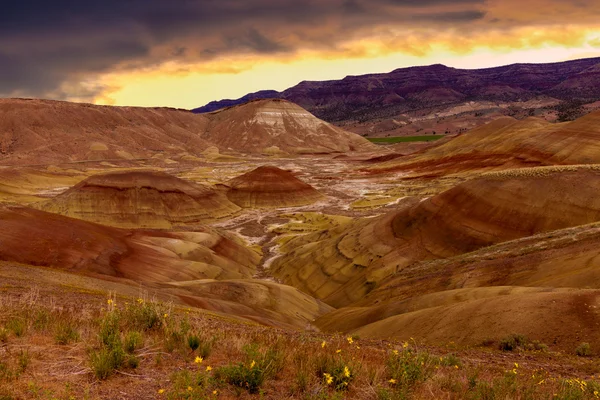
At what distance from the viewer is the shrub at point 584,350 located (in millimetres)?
11258

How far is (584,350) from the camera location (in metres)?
11.3

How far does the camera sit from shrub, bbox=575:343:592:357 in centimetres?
1126

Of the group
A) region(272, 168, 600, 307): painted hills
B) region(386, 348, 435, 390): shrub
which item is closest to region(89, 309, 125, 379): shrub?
region(386, 348, 435, 390): shrub

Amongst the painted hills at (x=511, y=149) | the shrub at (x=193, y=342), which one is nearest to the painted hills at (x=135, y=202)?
the painted hills at (x=511, y=149)

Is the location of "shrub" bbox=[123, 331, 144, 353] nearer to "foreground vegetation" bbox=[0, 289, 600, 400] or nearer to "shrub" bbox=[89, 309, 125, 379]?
"foreground vegetation" bbox=[0, 289, 600, 400]

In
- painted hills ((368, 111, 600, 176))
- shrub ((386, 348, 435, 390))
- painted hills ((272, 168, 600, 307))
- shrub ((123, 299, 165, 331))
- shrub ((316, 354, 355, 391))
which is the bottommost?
painted hills ((272, 168, 600, 307))

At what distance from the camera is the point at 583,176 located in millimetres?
38906

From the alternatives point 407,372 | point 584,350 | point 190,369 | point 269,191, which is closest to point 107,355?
point 190,369

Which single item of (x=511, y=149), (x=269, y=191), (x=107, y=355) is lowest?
(x=269, y=191)

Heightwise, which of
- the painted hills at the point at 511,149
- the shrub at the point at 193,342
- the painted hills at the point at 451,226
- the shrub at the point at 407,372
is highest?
the painted hills at the point at 511,149

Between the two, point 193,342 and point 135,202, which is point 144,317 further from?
point 135,202

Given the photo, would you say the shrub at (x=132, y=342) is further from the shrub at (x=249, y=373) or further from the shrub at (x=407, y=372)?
the shrub at (x=407, y=372)

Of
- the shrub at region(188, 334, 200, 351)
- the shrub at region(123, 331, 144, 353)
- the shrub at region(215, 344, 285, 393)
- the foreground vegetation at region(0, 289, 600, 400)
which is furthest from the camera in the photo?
the shrub at region(188, 334, 200, 351)

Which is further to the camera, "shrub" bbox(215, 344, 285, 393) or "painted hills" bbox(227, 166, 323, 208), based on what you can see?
"painted hills" bbox(227, 166, 323, 208)
